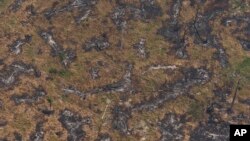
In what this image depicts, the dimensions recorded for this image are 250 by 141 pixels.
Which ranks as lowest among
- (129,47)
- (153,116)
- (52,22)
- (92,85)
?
(153,116)

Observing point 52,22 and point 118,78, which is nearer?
point 118,78

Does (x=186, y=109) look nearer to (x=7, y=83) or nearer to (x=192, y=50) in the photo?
(x=192, y=50)

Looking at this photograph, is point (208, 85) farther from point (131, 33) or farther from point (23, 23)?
point (23, 23)

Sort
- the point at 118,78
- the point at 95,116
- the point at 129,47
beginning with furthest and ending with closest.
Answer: the point at 129,47 < the point at 118,78 < the point at 95,116

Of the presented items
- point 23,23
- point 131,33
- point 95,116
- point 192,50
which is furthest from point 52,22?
point 192,50

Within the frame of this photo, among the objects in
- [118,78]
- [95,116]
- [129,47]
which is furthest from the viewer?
[129,47]

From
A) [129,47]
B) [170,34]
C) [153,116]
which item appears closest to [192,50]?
[170,34]

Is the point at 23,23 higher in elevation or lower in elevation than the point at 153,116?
higher
